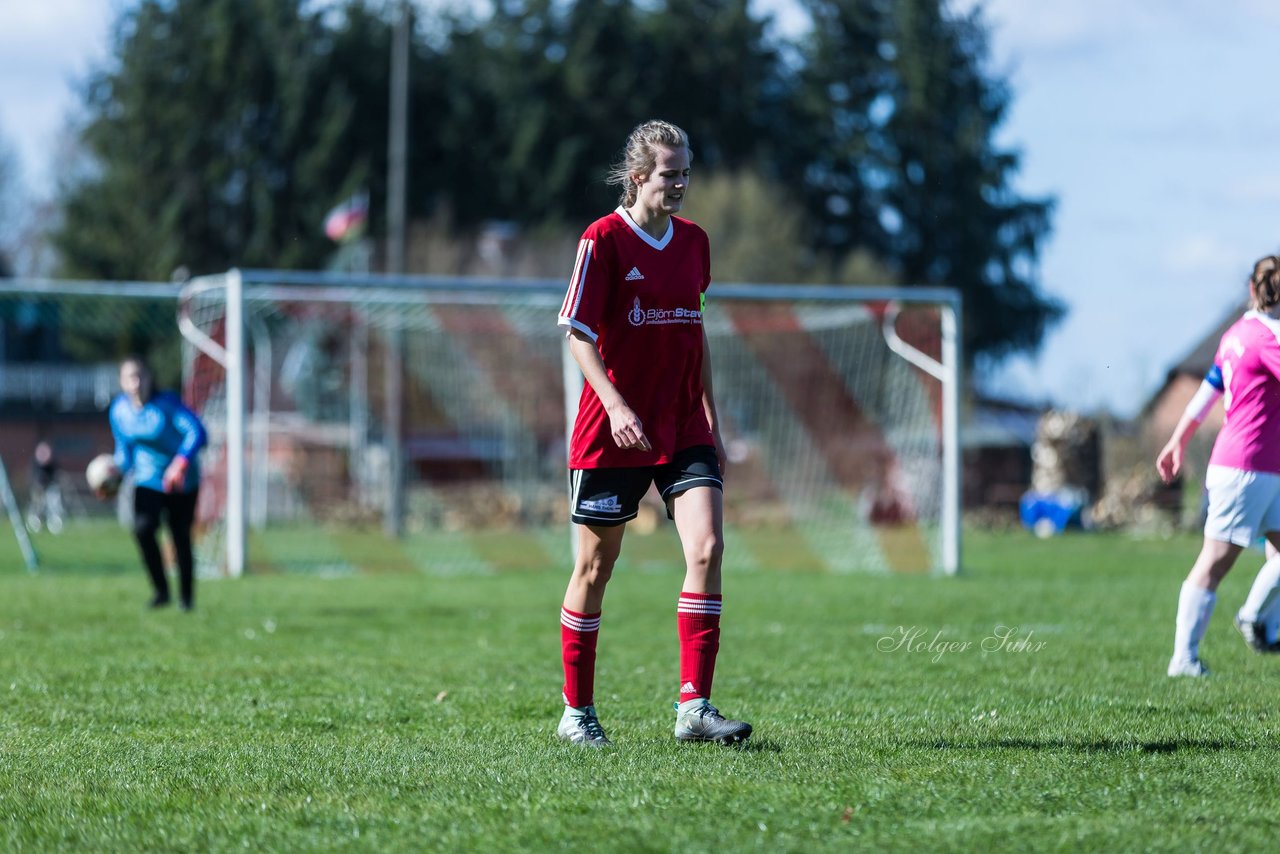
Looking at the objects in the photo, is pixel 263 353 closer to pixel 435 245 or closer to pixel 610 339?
pixel 435 245

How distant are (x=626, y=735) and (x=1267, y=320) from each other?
3.59m

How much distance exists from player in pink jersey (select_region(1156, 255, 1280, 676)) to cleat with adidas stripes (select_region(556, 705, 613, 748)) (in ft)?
10.5

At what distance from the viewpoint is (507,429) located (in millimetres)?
29906

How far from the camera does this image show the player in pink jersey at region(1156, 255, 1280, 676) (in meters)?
7.23

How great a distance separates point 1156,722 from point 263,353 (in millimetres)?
27022

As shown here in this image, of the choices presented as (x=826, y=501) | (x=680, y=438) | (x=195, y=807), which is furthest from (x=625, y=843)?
(x=826, y=501)

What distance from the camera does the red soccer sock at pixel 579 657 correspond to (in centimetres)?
554

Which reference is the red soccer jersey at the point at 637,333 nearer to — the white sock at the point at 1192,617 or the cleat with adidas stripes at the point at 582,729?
the cleat with adidas stripes at the point at 582,729

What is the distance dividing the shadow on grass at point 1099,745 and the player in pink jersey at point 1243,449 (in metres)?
1.96

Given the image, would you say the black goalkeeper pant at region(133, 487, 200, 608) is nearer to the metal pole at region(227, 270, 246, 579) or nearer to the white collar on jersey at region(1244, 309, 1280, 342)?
the metal pole at region(227, 270, 246, 579)

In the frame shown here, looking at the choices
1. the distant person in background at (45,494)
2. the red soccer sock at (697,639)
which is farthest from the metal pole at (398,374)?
the red soccer sock at (697,639)

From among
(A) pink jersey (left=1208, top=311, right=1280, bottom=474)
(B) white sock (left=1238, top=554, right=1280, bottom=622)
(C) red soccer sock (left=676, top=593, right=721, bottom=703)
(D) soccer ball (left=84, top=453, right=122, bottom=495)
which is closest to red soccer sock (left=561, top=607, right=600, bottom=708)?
(C) red soccer sock (left=676, top=593, right=721, bottom=703)

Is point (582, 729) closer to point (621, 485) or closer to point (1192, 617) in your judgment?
point (621, 485)

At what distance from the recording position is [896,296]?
16484mm
